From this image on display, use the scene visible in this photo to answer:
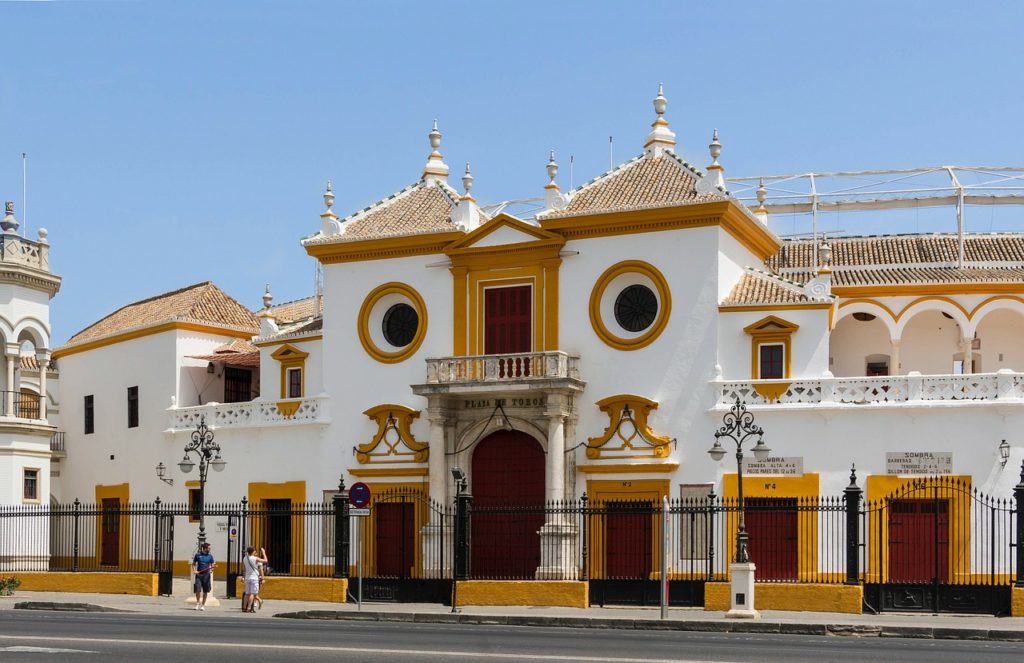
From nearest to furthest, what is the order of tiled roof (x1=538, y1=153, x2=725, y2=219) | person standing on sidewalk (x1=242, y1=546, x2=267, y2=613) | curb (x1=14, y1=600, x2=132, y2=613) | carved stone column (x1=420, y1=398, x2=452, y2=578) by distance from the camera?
person standing on sidewalk (x1=242, y1=546, x2=267, y2=613) → curb (x1=14, y1=600, x2=132, y2=613) → carved stone column (x1=420, y1=398, x2=452, y2=578) → tiled roof (x1=538, y1=153, x2=725, y2=219)

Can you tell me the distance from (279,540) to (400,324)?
668cm

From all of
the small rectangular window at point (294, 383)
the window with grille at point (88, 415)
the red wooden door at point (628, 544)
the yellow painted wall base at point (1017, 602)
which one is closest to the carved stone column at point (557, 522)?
the red wooden door at point (628, 544)

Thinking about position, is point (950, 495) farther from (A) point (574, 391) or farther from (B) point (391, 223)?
(B) point (391, 223)

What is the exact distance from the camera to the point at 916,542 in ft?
109

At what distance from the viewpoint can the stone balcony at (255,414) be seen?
39625mm

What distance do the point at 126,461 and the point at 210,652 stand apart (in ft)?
92.4

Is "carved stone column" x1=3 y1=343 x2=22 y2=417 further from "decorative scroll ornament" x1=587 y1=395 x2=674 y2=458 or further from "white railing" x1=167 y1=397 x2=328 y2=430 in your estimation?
"decorative scroll ornament" x1=587 y1=395 x2=674 y2=458

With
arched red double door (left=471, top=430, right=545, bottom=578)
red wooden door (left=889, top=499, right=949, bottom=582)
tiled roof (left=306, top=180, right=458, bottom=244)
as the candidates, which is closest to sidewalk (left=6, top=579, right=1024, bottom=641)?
red wooden door (left=889, top=499, right=949, bottom=582)

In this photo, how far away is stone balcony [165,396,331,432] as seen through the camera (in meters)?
39.6

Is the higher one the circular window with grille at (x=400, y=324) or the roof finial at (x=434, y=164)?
the roof finial at (x=434, y=164)

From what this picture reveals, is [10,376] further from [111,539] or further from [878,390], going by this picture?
[878,390]

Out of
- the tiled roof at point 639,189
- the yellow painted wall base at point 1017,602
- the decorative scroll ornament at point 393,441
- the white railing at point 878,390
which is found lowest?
the yellow painted wall base at point 1017,602

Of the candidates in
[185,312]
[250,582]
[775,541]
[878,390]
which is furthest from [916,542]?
[185,312]

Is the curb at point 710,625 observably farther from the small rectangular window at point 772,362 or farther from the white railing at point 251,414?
the white railing at point 251,414
